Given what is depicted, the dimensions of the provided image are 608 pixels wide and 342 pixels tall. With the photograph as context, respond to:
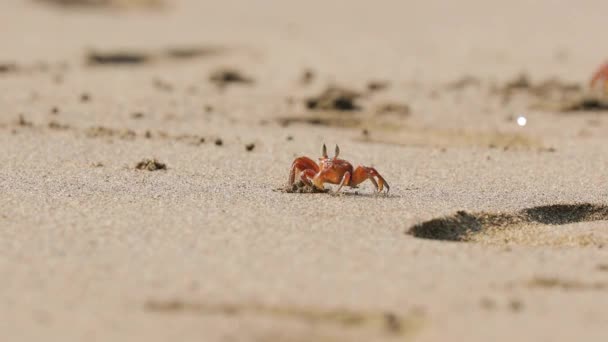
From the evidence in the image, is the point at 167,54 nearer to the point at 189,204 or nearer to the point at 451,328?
the point at 189,204

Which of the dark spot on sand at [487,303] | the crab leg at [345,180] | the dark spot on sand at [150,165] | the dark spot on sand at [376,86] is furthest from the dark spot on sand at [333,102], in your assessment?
the dark spot on sand at [487,303]

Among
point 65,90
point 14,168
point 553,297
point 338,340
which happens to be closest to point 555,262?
point 553,297

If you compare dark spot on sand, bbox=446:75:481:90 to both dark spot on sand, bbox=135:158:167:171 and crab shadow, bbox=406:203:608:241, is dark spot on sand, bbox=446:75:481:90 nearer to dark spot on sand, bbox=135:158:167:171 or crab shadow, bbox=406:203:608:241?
dark spot on sand, bbox=135:158:167:171

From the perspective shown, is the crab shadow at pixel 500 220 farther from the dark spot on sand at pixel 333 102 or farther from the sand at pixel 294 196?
the dark spot on sand at pixel 333 102

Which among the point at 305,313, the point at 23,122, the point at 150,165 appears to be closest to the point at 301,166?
the point at 150,165

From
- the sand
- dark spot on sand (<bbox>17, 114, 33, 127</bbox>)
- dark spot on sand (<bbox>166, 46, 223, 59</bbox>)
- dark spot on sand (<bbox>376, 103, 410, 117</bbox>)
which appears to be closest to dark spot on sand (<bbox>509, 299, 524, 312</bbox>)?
the sand

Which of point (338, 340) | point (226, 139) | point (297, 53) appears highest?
point (297, 53)
